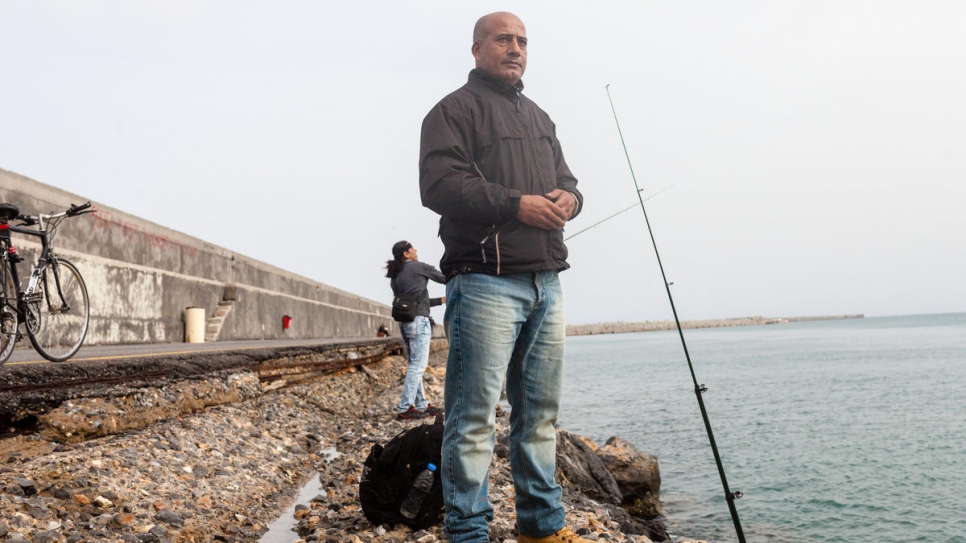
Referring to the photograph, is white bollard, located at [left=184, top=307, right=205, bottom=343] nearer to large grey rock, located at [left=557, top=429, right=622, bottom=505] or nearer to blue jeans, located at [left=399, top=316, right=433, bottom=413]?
blue jeans, located at [left=399, top=316, right=433, bottom=413]

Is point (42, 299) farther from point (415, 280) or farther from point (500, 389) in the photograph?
point (500, 389)

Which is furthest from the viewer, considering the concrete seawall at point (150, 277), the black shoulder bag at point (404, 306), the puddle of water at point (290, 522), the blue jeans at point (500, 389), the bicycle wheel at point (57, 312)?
the concrete seawall at point (150, 277)

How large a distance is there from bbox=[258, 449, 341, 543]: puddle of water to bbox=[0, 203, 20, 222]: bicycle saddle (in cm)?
344

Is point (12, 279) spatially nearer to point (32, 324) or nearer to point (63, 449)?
point (32, 324)

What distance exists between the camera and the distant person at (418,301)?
7828 mm

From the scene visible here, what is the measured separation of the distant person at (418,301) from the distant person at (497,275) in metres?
4.80

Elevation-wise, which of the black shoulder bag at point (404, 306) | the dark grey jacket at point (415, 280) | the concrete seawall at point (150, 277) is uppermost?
the concrete seawall at point (150, 277)

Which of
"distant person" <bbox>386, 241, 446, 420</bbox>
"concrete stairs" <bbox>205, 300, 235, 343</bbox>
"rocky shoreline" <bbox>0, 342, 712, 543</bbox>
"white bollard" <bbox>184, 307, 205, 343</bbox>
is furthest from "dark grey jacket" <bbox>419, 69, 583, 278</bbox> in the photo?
"concrete stairs" <bbox>205, 300, 235, 343</bbox>

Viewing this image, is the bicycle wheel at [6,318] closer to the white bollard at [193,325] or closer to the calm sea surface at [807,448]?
the calm sea surface at [807,448]

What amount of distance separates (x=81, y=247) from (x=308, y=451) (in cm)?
610

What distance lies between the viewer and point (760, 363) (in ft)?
141

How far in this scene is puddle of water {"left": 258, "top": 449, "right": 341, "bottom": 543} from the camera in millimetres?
4309

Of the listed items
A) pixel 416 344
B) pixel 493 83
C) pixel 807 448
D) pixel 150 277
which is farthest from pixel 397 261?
pixel 807 448

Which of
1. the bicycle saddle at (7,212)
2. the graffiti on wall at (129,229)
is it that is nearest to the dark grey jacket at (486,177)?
the bicycle saddle at (7,212)
